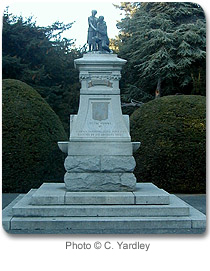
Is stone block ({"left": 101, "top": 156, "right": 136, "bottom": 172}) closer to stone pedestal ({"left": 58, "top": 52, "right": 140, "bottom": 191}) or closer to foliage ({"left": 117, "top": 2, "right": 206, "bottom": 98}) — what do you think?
stone pedestal ({"left": 58, "top": 52, "right": 140, "bottom": 191})

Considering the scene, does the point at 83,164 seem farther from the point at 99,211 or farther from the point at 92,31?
the point at 92,31

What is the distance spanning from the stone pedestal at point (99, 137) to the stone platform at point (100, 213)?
309 millimetres

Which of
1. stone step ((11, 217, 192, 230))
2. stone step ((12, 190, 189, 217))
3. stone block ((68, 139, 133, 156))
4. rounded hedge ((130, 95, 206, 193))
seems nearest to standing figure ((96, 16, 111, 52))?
stone block ((68, 139, 133, 156))

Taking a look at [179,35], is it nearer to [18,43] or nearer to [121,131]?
[18,43]

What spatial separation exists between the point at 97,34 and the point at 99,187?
309cm

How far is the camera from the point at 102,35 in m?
8.85

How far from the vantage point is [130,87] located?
21281 millimetres

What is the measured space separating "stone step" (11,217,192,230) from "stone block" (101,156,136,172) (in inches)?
49.3

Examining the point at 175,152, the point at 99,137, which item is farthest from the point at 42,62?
the point at 99,137

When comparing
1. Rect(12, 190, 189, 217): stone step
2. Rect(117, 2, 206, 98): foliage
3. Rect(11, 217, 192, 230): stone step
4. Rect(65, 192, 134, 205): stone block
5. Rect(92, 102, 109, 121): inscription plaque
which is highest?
Rect(117, 2, 206, 98): foliage

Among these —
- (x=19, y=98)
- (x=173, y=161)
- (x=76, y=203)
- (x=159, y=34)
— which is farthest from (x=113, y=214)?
(x=159, y=34)

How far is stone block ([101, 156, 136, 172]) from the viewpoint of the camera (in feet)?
27.0

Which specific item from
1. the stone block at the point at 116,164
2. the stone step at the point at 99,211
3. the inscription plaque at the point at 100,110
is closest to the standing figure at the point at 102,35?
the inscription plaque at the point at 100,110

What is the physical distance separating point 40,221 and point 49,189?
1616 mm
